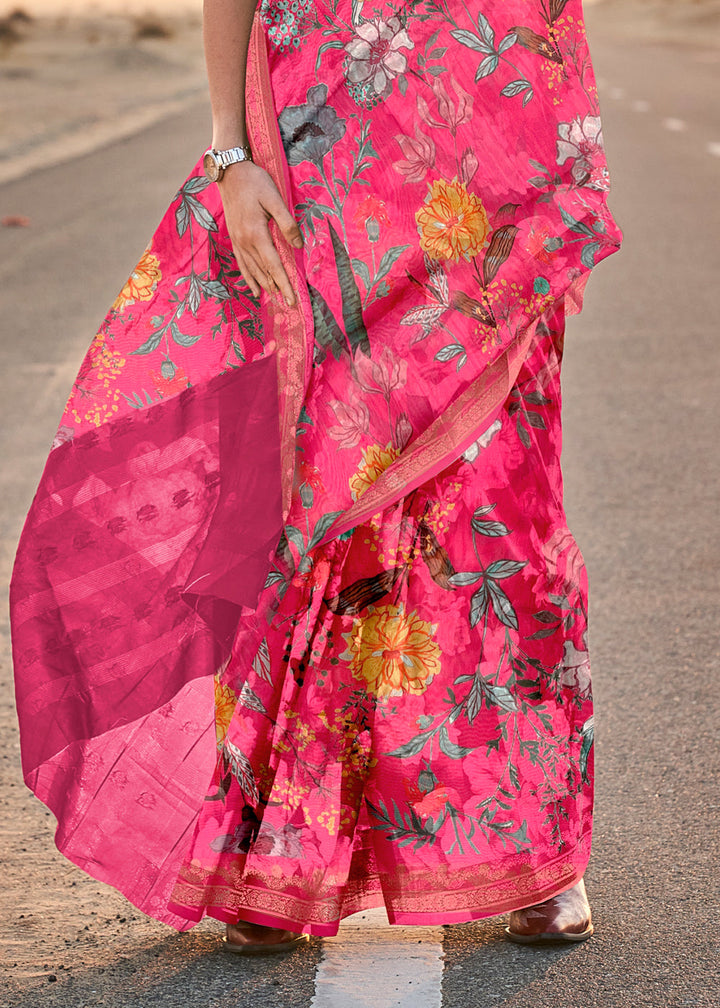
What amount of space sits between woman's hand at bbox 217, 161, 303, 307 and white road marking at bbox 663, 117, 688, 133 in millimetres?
14244

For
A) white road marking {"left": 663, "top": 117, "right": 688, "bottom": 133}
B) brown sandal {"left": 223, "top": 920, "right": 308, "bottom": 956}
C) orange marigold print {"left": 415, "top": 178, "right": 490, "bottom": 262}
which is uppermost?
orange marigold print {"left": 415, "top": 178, "right": 490, "bottom": 262}

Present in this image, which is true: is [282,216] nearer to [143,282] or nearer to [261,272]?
[261,272]

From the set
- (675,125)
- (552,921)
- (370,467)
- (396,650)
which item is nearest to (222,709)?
(396,650)

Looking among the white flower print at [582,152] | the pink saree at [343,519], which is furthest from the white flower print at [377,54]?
the white flower print at [582,152]

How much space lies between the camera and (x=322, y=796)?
6.28 feet

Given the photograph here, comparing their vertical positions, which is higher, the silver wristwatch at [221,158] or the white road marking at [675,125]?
the silver wristwatch at [221,158]

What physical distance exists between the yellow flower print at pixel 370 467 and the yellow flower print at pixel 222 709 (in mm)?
352

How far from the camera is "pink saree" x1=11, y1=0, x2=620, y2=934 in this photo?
186 centimetres

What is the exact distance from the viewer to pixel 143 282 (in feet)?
6.48

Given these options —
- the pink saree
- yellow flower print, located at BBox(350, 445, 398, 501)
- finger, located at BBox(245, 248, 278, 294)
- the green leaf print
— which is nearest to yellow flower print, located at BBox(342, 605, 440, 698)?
the pink saree

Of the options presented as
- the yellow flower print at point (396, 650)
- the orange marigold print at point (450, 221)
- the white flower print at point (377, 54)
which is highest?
the white flower print at point (377, 54)

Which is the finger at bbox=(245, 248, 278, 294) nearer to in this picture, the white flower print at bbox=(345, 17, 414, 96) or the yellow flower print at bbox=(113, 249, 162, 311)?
the yellow flower print at bbox=(113, 249, 162, 311)

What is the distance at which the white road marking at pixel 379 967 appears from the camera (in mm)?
1869

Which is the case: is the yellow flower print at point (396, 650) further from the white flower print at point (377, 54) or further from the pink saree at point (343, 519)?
the white flower print at point (377, 54)
